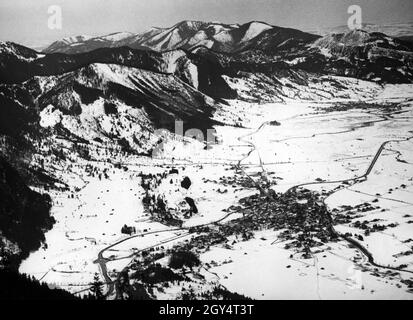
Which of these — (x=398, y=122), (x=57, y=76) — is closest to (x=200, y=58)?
(x=57, y=76)

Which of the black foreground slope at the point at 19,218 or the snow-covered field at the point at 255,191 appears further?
the black foreground slope at the point at 19,218

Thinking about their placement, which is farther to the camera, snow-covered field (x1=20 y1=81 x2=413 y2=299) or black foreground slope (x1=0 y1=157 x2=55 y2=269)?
black foreground slope (x1=0 y1=157 x2=55 y2=269)

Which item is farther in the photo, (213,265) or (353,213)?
(353,213)

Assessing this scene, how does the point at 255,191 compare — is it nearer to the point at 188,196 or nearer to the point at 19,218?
the point at 188,196

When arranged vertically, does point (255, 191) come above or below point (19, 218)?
above

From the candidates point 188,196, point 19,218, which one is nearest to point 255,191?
point 188,196

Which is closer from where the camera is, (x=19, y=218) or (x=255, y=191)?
(x=19, y=218)
